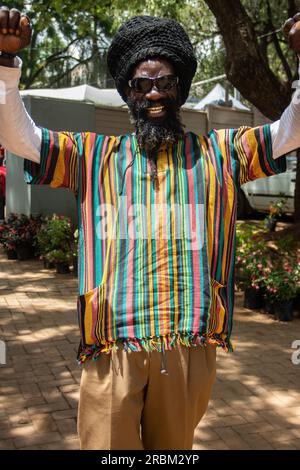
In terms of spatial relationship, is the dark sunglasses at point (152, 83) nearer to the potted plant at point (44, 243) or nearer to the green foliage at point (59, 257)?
the green foliage at point (59, 257)

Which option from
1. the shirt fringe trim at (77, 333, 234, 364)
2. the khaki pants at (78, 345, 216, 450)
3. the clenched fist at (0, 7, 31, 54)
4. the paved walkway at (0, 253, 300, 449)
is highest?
the clenched fist at (0, 7, 31, 54)

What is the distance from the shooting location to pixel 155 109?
2.13 meters

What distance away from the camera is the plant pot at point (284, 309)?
629 centimetres

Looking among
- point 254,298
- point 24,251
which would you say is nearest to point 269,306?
point 254,298

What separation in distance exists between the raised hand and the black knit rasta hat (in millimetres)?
409

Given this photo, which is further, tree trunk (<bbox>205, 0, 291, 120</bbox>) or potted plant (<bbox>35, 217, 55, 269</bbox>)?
potted plant (<bbox>35, 217, 55, 269</bbox>)

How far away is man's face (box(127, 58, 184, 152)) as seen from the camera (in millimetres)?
2098

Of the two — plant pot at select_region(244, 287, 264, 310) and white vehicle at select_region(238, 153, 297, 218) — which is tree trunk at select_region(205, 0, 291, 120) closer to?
plant pot at select_region(244, 287, 264, 310)

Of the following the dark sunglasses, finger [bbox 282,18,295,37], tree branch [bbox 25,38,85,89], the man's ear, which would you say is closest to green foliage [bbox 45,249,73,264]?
the man's ear

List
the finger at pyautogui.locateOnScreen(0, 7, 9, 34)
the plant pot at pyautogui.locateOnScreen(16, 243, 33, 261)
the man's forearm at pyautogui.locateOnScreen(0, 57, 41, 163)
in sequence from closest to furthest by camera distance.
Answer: the finger at pyautogui.locateOnScreen(0, 7, 9, 34) → the man's forearm at pyautogui.locateOnScreen(0, 57, 41, 163) → the plant pot at pyautogui.locateOnScreen(16, 243, 33, 261)

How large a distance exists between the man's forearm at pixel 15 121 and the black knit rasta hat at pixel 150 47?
41cm

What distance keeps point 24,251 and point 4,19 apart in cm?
780

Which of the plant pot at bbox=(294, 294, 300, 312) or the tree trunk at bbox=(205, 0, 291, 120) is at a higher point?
the tree trunk at bbox=(205, 0, 291, 120)

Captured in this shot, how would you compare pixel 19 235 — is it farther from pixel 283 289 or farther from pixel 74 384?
pixel 74 384
